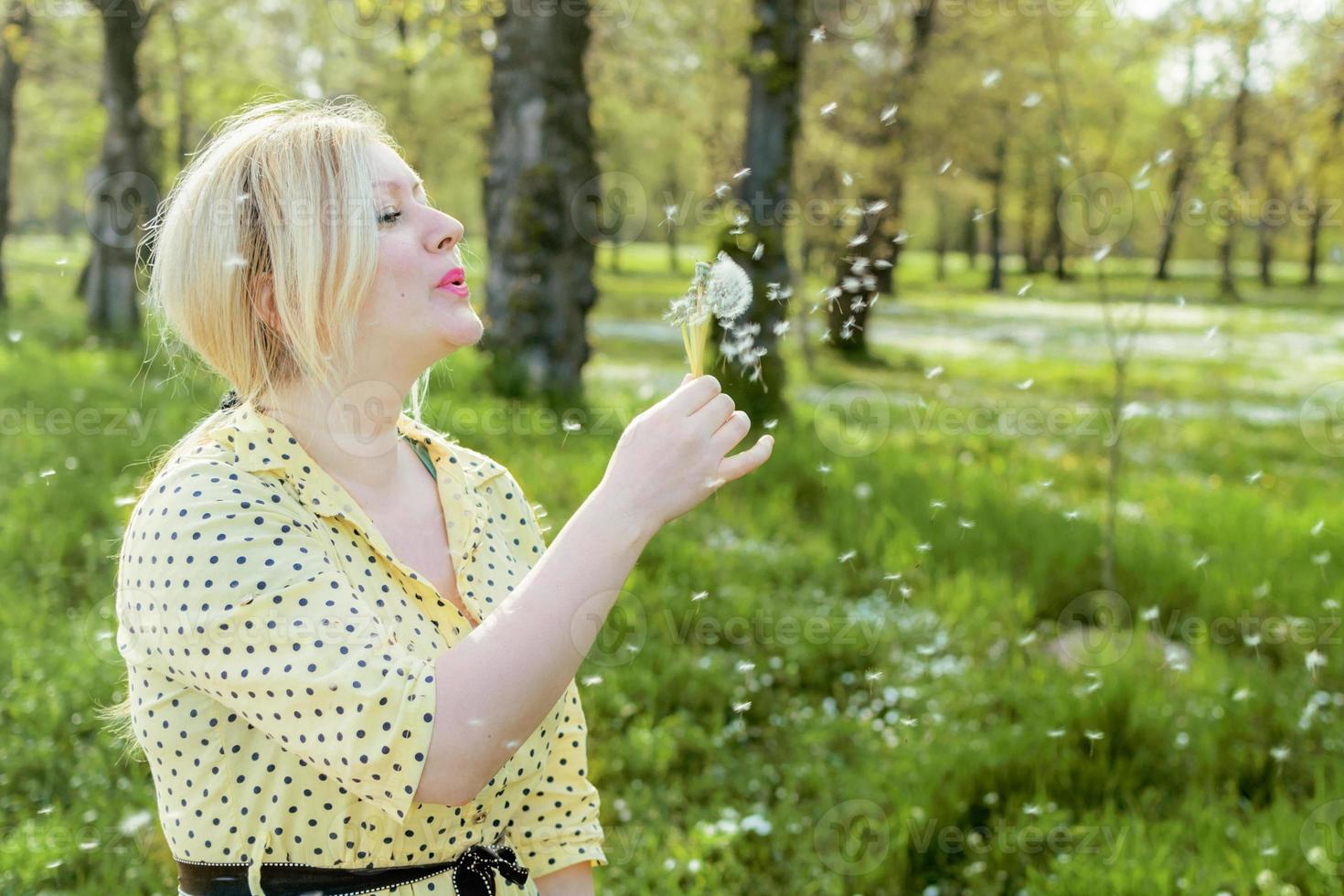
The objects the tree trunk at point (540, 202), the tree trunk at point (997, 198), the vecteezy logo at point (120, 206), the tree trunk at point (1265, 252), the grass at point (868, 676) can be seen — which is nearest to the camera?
the grass at point (868, 676)

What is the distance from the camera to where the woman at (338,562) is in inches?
62.4

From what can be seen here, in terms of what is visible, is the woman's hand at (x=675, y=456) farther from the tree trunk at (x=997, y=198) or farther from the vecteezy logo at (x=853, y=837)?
the tree trunk at (x=997, y=198)

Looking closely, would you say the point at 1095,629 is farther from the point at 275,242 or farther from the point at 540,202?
the point at 540,202

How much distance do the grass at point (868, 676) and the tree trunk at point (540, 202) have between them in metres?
0.55

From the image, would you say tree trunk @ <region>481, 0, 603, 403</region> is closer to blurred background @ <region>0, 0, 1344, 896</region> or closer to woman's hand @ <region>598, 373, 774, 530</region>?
blurred background @ <region>0, 0, 1344, 896</region>

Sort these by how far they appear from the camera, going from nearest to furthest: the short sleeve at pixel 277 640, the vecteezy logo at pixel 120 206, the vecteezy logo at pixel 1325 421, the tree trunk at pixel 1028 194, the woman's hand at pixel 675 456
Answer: the short sleeve at pixel 277 640
the woman's hand at pixel 675 456
the vecteezy logo at pixel 120 206
the vecteezy logo at pixel 1325 421
the tree trunk at pixel 1028 194

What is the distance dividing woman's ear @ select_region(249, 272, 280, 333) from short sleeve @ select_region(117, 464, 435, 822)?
1.06 ft

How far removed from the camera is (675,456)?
1695mm

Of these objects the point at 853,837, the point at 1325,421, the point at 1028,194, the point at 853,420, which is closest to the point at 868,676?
the point at 853,837

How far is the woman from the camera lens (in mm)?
1586

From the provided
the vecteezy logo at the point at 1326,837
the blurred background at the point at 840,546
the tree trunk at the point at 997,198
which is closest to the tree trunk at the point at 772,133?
the blurred background at the point at 840,546

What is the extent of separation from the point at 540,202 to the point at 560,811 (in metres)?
7.55

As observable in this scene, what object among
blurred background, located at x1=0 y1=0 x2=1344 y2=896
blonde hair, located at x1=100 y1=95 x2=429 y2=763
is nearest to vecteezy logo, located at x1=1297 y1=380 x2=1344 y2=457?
blurred background, located at x1=0 y1=0 x2=1344 y2=896

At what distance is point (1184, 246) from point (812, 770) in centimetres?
7495
